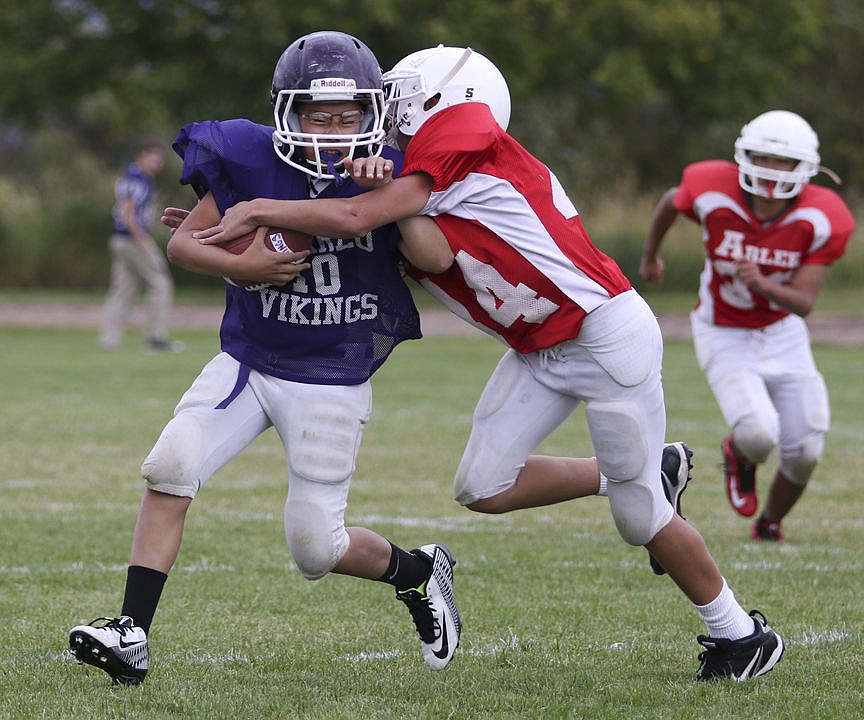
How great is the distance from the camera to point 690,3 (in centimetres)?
2178

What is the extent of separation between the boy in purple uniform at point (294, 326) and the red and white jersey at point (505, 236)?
13 cm

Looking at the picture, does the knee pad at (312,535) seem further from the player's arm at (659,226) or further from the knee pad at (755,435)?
the player's arm at (659,226)

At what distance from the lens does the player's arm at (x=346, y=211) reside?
328 centimetres

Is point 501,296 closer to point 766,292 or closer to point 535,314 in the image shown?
point 535,314

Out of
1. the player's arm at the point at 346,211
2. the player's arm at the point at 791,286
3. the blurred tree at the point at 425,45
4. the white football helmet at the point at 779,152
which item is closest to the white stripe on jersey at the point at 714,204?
the white football helmet at the point at 779,152

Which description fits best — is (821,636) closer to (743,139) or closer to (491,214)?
(491,214)

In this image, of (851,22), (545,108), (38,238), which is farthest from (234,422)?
(851,22)

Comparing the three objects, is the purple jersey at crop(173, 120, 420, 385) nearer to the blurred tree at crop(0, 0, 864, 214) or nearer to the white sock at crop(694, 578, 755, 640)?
the white sock at crop(694, 578, 755, 640)

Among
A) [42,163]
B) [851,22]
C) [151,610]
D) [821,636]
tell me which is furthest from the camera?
[42,163]

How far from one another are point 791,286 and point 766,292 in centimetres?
24

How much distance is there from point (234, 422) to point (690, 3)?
19.6 m

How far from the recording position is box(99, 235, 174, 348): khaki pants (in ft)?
41.7

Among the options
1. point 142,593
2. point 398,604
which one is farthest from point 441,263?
point 398,604

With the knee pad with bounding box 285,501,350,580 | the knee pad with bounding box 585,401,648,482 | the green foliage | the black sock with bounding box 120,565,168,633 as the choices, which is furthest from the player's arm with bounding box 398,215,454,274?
the green foliage
